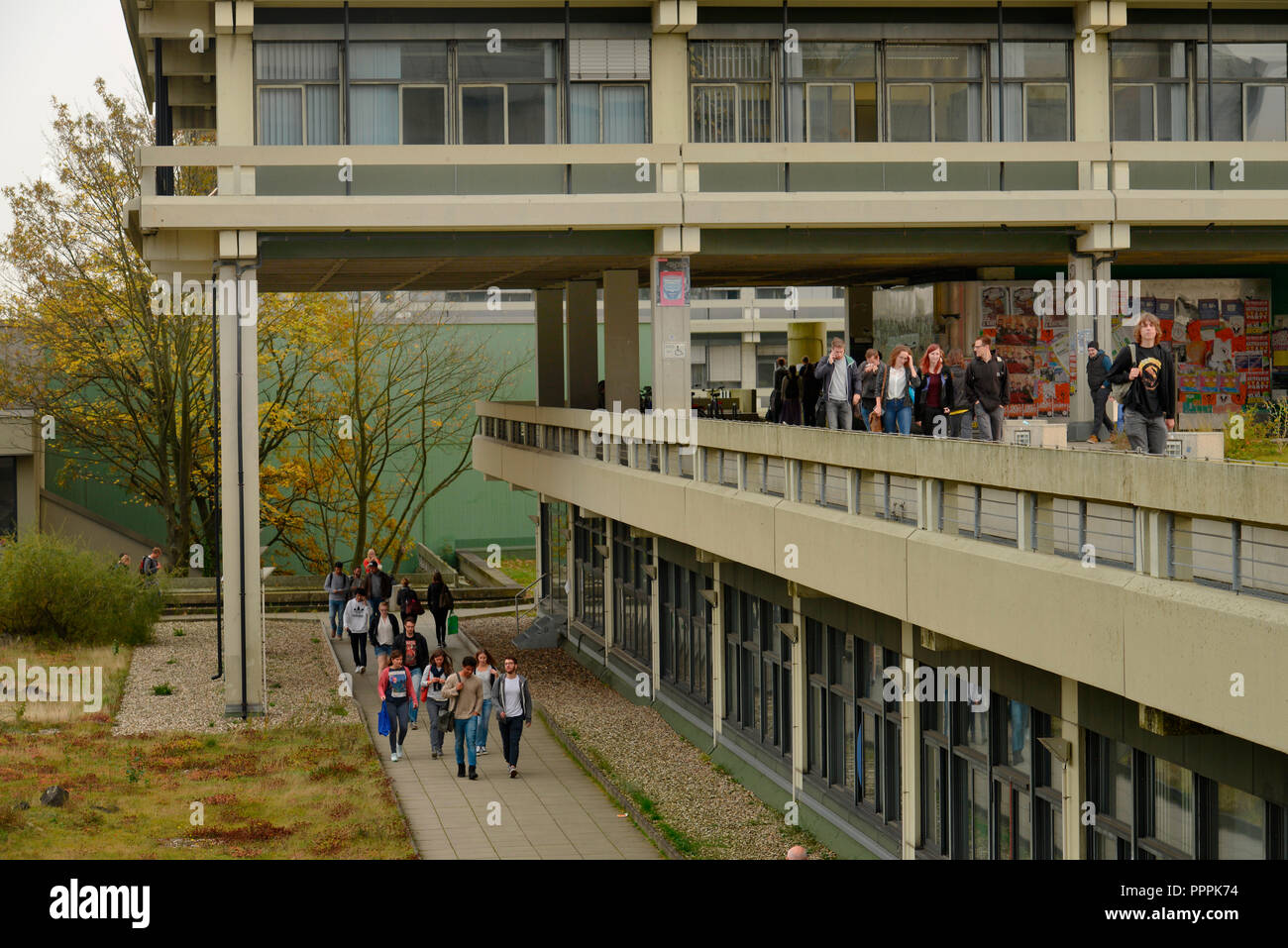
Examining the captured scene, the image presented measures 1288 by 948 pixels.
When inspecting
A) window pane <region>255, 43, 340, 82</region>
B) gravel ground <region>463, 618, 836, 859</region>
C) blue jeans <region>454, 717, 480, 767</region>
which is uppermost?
window pane <region>255, 43, 340, 82</region>

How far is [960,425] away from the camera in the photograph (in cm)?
2028

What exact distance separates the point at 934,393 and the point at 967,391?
2.37 feet

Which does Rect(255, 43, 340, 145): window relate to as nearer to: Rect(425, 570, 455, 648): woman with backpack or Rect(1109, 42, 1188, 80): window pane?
Rect(425, 570, 455, 648): woman with backpack

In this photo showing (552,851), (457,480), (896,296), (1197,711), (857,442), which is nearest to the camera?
(1197,711)

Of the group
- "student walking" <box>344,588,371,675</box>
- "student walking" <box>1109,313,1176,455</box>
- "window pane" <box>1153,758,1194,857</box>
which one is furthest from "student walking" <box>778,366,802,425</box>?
"window pane" <box>1153,758,1194,857</box>

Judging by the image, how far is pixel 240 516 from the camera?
28516mm

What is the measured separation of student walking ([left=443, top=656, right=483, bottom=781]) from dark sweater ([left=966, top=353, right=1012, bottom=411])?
25.3 feet

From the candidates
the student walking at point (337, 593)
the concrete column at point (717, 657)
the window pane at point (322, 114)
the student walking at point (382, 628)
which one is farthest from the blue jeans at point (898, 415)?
the student walking at point (337, 593)

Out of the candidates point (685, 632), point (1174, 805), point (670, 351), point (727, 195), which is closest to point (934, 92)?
point (727, 195)

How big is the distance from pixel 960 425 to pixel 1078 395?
995 centimetres

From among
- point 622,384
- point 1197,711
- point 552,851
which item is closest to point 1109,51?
point 622,384

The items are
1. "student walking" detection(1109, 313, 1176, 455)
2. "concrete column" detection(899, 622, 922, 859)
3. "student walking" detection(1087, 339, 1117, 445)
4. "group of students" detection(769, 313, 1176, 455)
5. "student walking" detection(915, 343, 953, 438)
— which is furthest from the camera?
"student walking" detection(915, 343, 953, 438)

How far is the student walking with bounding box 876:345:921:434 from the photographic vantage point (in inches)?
822

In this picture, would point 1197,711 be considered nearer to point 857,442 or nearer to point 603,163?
point 857,442
